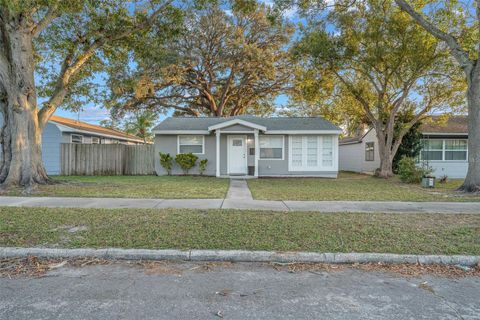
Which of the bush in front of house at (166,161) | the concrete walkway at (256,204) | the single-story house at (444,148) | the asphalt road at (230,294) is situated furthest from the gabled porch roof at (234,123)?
the asphalt road at (230,294)

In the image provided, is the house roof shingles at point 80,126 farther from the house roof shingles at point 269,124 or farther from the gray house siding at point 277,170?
the gray house siding at point 277,170

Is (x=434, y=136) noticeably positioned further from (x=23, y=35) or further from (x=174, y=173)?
(x=23, y=35)

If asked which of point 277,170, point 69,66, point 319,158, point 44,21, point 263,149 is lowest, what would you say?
point 277,170

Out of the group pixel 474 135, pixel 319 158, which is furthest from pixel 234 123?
pixel 474 135

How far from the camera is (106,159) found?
→ 54.6 ft

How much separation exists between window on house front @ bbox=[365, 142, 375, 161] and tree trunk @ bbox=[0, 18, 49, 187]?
19.6 m

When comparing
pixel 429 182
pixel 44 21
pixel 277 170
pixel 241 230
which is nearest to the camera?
pixel 241 230

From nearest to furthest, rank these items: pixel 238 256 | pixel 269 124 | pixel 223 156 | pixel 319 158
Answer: pixel 238 256 → pixel 223 156 → pixel 319 158 → pixel 269 124

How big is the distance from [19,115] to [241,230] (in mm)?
9176

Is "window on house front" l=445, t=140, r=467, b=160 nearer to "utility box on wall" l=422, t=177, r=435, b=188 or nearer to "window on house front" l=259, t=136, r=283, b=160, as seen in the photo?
"utility box on wall" l=422, t=177, r=435, b=188

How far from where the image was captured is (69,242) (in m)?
4.41

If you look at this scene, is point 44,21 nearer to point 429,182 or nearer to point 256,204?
point 256,204

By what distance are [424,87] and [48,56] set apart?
19.8 meters

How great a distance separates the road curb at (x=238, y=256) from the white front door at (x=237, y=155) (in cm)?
1150
